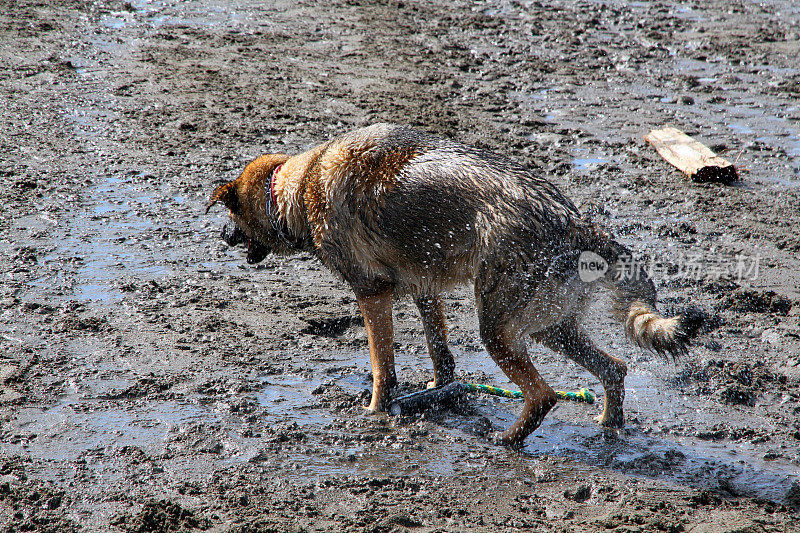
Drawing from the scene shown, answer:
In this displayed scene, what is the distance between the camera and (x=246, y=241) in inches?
251

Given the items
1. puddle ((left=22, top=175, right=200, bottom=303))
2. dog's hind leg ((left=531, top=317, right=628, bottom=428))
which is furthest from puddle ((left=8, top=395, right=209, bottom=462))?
dog's hind leg ((left=531, top=317, right=628, bottom=428))

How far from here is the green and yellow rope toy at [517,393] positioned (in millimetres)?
5762

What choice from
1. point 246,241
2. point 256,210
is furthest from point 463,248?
point 246,241

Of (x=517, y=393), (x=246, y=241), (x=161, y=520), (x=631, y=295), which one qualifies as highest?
(x=631, y=295)

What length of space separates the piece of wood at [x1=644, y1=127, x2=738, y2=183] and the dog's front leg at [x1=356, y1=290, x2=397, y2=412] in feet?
A: 17.1

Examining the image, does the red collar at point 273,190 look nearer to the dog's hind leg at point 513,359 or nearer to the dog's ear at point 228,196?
the dog's ear at point 228,196

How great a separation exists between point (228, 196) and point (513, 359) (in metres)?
2.69

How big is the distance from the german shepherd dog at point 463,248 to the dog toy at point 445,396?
0.17 metres

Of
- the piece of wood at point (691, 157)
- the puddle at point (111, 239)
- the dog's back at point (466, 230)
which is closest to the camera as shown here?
the dog's back at point (466, 230)

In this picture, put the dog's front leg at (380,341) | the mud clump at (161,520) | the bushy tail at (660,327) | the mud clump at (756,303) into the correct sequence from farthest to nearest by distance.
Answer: the mud clump at (756,303), the dog's front leg at (380,341), the bushy tail at (660,327), the mud clump at (161,520)

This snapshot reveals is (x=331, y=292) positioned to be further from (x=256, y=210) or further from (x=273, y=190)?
(x=273, y=190)

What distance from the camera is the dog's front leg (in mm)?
5535

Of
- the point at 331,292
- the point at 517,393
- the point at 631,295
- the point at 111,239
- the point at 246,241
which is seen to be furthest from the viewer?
the point at 111,239

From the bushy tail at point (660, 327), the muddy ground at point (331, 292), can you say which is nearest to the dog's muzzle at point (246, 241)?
the muddy ground at point (331, 292)
